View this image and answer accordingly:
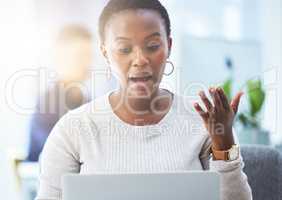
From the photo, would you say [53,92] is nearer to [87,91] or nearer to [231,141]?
[87,91]

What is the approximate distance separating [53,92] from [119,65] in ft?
1.89

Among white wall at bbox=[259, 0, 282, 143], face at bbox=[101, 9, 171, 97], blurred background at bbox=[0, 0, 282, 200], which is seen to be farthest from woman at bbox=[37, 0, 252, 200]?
white wall at bbox=[259, 0, 282, 143]

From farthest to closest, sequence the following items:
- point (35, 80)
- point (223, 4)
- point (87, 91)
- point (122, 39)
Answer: point (223, 4) → point (35, 80) → point (87, 91) → point (122, 39)

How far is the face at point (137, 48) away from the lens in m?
1.09

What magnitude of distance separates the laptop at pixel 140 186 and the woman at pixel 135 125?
213 mm

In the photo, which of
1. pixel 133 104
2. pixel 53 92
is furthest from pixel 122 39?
pixel 53 92

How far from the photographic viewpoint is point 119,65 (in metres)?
1.12

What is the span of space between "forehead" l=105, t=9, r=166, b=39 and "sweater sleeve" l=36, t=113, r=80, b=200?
25 cm

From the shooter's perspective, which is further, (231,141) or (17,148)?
(17,148)

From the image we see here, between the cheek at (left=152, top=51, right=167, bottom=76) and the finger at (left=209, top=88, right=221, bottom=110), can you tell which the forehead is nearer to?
the cheek at (left=152, top=51, right=167, bottom=76)

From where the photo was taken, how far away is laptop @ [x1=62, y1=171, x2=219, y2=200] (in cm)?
79

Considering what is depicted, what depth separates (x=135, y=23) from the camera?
1.08 metres

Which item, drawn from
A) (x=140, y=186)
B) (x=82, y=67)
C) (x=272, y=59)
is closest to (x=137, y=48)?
(x=140, y=186)

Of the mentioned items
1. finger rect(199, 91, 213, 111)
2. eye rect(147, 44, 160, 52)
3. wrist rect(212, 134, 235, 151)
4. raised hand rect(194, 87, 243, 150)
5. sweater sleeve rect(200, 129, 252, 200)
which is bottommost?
sweater sleeve rect(200, 129, 252, 200)
